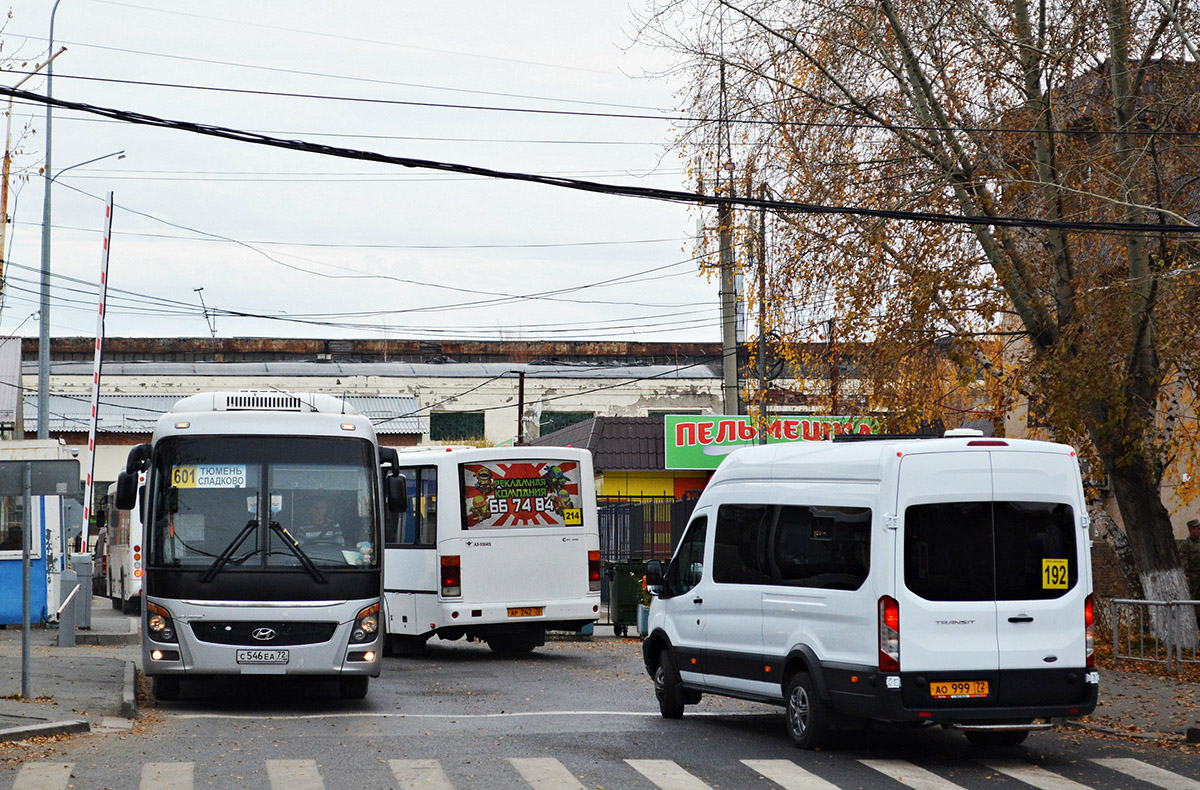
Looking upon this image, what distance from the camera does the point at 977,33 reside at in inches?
683

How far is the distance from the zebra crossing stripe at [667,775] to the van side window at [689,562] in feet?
9.28

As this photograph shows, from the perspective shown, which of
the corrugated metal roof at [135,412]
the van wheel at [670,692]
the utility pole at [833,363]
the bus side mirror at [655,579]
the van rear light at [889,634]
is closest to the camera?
the van rear light at [889,634]

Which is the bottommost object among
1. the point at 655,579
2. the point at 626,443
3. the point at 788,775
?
the point at 788,775

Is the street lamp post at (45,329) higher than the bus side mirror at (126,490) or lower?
higher

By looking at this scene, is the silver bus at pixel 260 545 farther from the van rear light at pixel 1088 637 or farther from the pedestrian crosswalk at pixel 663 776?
the van rear light at pixel 1088 637

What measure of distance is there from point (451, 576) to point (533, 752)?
8606mm

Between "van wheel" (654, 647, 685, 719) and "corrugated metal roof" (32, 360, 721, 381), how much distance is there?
46.6m

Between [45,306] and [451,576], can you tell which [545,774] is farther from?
[45,306]

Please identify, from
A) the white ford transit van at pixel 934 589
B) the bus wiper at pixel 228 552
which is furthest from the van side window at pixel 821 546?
the bus wiper at pixel 228 552

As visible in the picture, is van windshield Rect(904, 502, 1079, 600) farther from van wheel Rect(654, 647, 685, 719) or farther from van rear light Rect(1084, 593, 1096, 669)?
van wheel Rect(654, 647, 685, 719)

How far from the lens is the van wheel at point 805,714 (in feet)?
36.6

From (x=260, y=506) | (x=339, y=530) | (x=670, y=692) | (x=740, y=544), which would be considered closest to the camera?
(x=740, y=544)

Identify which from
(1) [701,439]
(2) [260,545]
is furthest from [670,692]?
(1) [701,439]

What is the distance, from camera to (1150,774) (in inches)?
410
